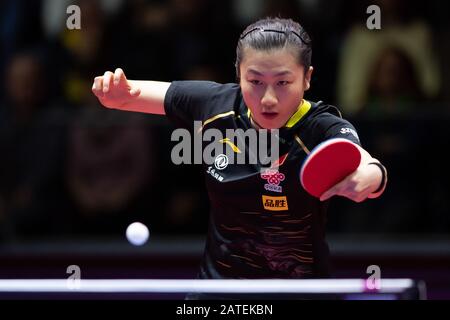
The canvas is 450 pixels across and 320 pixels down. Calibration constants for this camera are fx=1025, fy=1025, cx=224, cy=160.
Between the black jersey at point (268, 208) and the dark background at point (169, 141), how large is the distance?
10.1 feet

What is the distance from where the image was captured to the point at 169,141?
24.6 ft

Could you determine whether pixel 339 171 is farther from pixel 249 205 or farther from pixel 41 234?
pixel 41 234

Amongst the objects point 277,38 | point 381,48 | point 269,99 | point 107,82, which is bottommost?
point 269,99

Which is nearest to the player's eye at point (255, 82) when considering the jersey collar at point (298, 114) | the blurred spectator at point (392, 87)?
the jersey collar at point (298, 114)

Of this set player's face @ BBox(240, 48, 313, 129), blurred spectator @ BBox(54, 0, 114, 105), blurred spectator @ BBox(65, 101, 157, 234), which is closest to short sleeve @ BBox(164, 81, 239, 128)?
player's face @ BBox(240, 48, 313, 129)

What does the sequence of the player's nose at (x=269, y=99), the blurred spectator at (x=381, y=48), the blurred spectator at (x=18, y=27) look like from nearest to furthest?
the player's nose at (x=269, y=99) < the blurred spectator at (x=381, y=48) < the blurred spectator at (x=18, y=27)

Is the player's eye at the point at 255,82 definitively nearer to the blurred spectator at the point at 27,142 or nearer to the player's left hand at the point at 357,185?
the player's left hand at the point at 357,185

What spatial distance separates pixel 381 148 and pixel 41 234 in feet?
8.44

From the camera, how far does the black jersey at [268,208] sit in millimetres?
4023

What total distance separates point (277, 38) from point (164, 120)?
3731 millimetres

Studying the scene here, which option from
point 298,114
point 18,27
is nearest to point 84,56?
point 18,27

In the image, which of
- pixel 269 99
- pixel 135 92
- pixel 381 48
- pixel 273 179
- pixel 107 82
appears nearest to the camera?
pixel 269 99

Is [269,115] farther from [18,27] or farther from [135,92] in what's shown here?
[18,27]

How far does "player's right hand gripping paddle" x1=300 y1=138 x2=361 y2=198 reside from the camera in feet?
11.2
